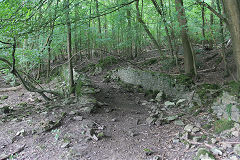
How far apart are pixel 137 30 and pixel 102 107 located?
18.6ft

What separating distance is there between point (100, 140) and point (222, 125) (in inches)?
105

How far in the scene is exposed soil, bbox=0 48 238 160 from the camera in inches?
136

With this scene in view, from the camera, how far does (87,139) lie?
4020mm

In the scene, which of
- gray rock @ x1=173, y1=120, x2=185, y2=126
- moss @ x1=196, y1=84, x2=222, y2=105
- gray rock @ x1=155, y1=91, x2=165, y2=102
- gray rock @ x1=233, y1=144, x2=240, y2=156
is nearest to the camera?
gray rock @ x1=233, y1=144, x2=240, y2=156

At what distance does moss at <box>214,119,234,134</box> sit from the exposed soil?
0.88ft

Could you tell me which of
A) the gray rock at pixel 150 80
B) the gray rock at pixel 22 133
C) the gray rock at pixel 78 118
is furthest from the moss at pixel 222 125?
the gray rock at pixel 22 133

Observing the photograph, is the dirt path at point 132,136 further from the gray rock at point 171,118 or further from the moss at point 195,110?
the moss at point 195,110

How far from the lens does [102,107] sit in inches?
234

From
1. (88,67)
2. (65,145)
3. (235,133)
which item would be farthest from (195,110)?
(88,67)

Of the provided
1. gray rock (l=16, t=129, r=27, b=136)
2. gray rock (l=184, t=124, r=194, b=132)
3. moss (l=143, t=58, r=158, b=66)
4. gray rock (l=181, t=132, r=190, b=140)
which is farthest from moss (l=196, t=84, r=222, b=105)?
gray rock (l=16, t=129, r=27, b=136)

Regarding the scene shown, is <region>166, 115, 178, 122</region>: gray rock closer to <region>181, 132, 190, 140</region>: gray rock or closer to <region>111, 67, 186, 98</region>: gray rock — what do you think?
<region>181, 132, 190, 140</region>: gray rock

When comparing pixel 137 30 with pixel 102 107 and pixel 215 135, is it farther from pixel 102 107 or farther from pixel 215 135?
pixel 215 135

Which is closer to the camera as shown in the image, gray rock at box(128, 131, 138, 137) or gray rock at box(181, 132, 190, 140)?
gray rock at box(181, 132, 190, 140)

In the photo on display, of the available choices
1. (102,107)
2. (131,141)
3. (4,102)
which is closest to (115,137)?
(131,141)
